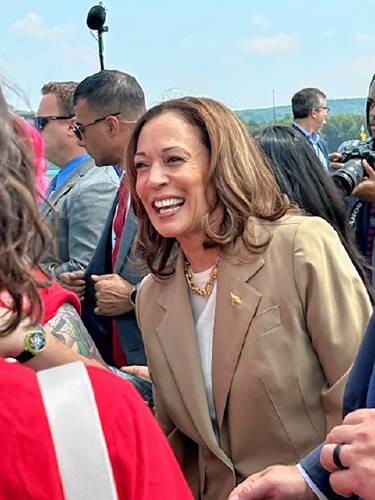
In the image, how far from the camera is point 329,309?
5.59 ft

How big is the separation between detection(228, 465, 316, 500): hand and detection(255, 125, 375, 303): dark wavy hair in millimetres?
1104

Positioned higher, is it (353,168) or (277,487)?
(353,168)

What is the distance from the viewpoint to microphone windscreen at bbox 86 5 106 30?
8242 mm

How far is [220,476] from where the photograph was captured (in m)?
1.79

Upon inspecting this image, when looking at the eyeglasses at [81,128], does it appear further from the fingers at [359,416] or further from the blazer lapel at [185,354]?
the fingers at [359,416]

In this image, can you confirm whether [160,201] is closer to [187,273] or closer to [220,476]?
[187,273]

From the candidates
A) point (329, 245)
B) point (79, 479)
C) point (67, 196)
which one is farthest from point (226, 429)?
point (67, 196)

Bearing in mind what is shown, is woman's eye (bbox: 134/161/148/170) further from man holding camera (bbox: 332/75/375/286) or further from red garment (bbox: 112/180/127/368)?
man holding camera (bbox: 332/75/375/286)

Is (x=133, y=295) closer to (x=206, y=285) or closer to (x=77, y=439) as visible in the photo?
(x=206, y=285)

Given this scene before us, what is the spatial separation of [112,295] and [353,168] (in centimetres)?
114

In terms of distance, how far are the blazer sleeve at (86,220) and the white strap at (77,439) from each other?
228 cm

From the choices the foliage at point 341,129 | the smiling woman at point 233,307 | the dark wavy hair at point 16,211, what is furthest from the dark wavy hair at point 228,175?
the foliage at point 341,129

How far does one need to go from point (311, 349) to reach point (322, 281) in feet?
0.62

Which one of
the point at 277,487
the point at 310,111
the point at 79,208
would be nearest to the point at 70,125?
the point at 79,208
